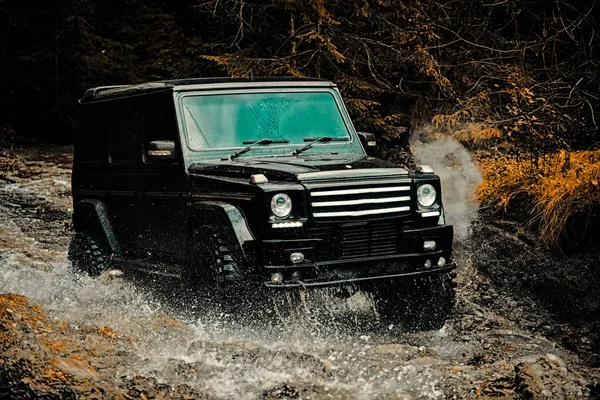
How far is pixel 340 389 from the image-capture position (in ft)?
18.9

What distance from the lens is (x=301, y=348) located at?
6.48 m

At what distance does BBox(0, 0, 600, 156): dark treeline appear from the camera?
34.2ft

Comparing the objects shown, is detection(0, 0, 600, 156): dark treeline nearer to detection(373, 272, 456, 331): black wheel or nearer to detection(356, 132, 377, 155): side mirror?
detection(356, 132, 377, 155): side mirror

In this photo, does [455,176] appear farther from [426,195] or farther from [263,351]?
[263,351]

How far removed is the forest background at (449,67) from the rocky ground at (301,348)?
991mm

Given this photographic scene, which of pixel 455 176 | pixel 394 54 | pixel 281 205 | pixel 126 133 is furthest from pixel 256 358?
pixel 394 54

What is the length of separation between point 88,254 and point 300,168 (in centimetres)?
354

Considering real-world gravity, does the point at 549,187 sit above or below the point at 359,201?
below

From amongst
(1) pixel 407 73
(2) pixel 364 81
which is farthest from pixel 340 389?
(1) pixel 407 73

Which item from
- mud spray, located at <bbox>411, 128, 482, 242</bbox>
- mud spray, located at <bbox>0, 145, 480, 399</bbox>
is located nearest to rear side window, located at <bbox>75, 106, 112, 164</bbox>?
mud spray, located at <bbox>0, 145, 480, 399</bbox>

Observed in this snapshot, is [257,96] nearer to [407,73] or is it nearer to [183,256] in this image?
[183,256]

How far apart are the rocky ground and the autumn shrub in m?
0.43

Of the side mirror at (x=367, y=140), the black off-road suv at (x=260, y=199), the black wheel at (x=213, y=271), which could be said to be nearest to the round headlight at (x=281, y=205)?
the black off-road suv at (x=260, y=199)

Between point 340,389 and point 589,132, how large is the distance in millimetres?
5936
